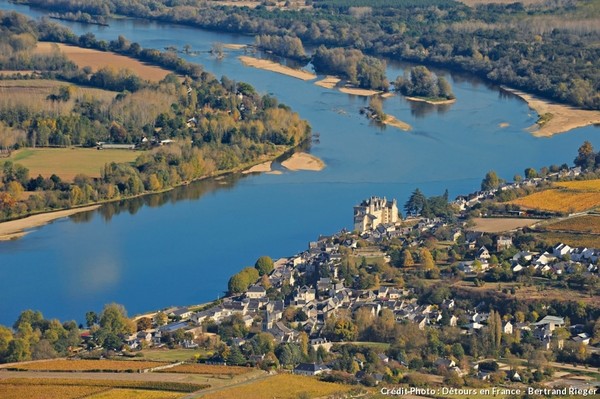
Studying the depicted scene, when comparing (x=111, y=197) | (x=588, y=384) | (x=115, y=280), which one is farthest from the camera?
(x=111, y=197)

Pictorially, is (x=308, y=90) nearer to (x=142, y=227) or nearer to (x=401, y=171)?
(x=401, y=171)

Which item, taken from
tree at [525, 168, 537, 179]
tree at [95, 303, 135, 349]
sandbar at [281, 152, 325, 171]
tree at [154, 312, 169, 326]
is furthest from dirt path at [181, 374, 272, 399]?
sandbar at [281, 152, 325, 171]

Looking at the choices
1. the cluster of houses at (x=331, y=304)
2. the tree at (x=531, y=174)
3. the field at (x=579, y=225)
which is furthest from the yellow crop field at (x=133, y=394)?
the tree at (x=531, y=174)

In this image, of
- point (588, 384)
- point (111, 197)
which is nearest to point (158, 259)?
point (111, 197)

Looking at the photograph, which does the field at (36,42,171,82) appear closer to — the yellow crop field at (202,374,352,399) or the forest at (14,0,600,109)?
the forest at (14,0,600,109)

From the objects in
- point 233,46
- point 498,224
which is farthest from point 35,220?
point 233,46

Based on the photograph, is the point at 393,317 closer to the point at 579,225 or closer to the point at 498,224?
the point at 498,224
